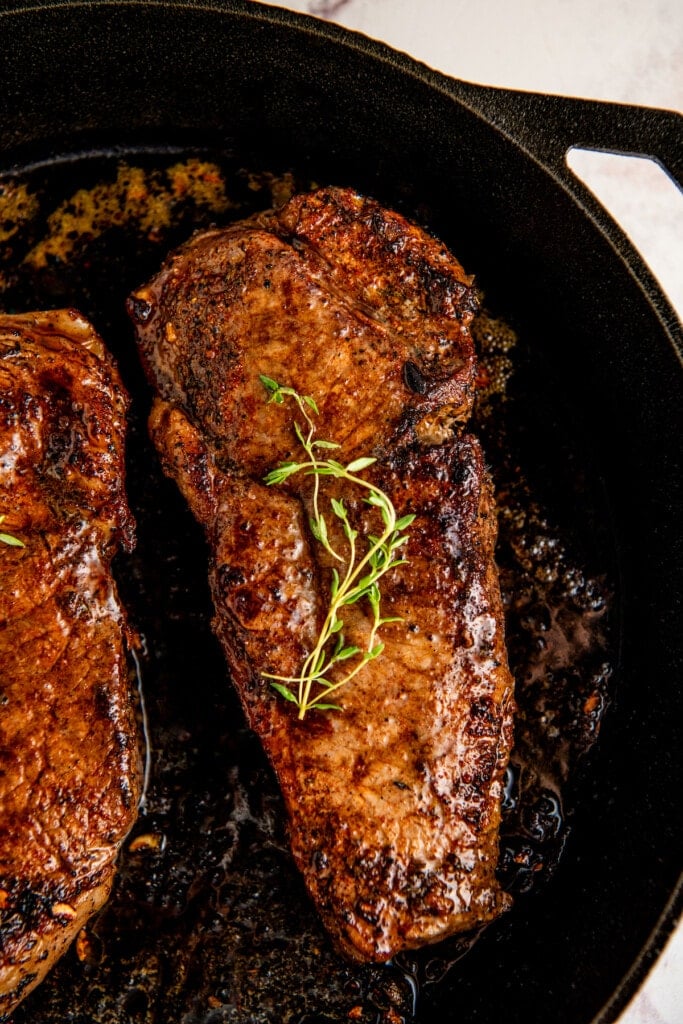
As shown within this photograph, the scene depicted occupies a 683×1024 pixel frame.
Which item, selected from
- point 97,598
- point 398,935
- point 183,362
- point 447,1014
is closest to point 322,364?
point 183,362

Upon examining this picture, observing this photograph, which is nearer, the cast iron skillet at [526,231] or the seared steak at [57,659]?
the seared steak at [57,659]

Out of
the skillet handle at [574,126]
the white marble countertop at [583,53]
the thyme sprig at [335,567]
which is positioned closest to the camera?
the thyme sprig at [335,567]

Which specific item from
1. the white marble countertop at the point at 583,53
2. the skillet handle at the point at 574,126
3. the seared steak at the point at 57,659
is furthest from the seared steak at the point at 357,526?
the white marble countertop at the point at 583,53

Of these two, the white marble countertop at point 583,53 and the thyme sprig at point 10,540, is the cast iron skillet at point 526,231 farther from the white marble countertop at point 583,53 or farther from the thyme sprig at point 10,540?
the thyme sprig at point 10,540

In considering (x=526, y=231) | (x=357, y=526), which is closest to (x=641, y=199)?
(x=526, y=231)

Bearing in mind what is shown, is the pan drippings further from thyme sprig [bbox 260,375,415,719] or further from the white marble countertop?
the white marble countertop

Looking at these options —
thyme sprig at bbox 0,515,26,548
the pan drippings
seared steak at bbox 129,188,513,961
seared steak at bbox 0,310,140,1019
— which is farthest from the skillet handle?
thyme sprig at bbox 0,515,26,548

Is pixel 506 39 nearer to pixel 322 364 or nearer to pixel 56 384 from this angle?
pixel 322 364
